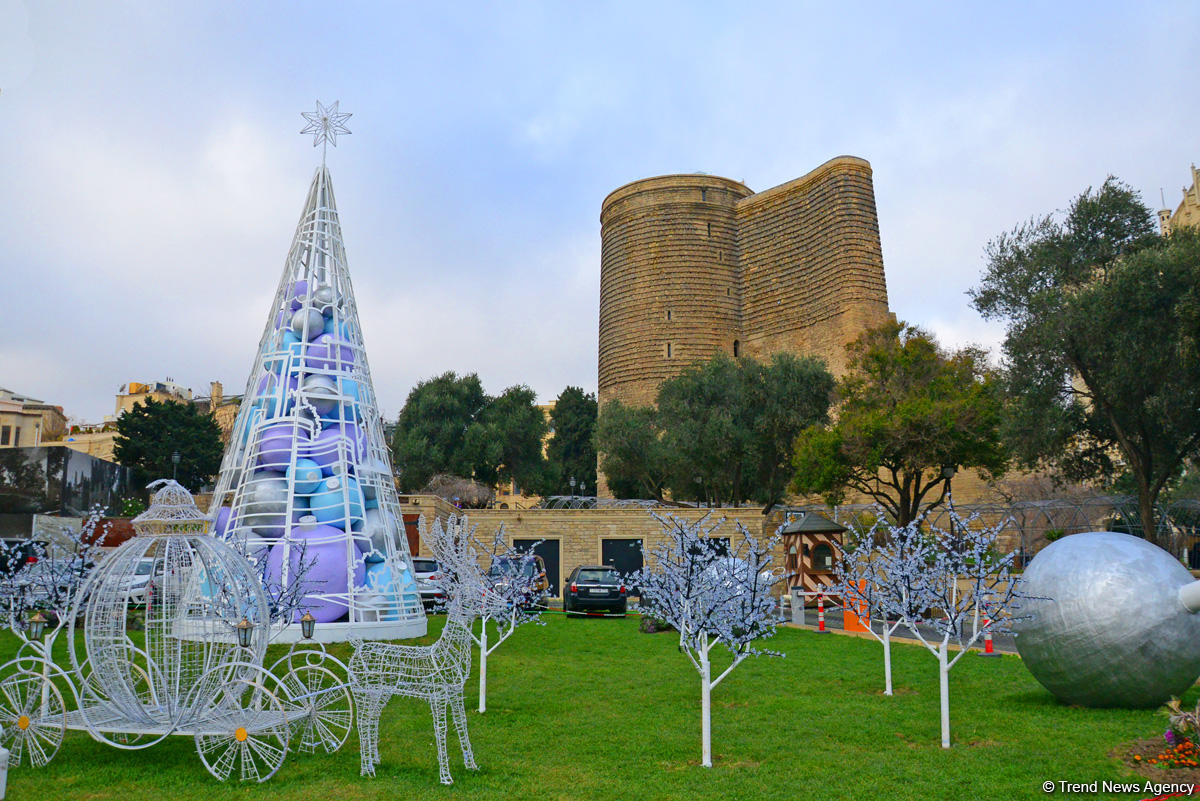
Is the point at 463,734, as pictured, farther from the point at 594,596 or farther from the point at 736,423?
the point at 736,423

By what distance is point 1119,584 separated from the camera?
840 centimetres

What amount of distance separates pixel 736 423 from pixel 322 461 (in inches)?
966

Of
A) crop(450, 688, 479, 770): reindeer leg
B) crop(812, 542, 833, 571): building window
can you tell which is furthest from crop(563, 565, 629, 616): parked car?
crop(450, 688, 479, 770): reindeer leg

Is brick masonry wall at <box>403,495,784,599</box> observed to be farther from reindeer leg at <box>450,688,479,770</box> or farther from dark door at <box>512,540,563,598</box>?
reindeer leg at <box>450,688,479,770</box>

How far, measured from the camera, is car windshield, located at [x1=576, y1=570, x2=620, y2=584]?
21.2 meters

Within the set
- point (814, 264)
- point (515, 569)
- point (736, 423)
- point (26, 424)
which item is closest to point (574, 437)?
point (814, 264)

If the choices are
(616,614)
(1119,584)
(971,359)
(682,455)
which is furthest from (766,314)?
(1119,584)

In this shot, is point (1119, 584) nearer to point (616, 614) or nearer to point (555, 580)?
point (616, 614)

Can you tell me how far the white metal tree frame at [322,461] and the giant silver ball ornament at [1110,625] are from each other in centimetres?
922

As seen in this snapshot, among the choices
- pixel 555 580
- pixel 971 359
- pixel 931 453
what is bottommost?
pixel 555 580

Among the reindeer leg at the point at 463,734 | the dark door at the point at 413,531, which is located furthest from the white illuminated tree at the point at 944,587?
the dark door at the point at 413,531

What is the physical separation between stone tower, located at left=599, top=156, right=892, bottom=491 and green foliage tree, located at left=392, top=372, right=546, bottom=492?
621cm

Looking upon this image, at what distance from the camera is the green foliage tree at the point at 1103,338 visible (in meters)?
18.2

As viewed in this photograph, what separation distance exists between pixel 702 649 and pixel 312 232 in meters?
11.2
